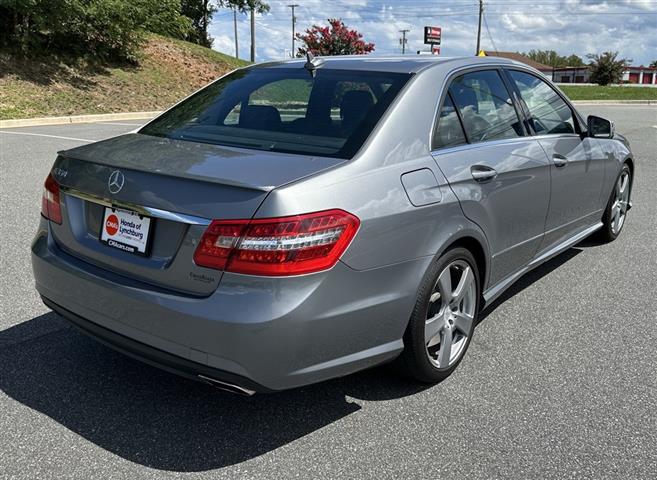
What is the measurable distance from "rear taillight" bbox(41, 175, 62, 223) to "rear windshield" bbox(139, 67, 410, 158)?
0.60 meters

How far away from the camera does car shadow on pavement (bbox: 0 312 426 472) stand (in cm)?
271

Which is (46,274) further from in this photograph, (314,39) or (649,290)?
(314,39)

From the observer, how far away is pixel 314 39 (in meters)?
47.8

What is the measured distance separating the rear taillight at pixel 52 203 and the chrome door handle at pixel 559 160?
2989 mm

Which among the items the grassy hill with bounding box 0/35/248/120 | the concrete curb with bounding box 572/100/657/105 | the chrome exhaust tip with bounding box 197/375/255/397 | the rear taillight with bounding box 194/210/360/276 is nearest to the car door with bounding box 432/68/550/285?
the rear taillight with bounding box 194/210/360/276

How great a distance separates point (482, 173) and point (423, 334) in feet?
3.07

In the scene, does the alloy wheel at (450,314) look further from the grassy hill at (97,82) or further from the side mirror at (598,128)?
the grassy hill at (97,82)

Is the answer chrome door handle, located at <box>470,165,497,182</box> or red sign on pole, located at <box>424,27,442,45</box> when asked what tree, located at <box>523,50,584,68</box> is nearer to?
red sign on pole, located at <box>424,27,442,45</box>

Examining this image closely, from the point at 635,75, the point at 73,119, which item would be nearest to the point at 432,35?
the point at 73,119

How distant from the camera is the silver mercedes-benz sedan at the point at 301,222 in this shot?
7.97 ft

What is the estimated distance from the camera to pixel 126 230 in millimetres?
2705

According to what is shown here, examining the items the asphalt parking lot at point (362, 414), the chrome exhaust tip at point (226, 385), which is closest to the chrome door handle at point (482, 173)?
the asphalt parking lot at point (362, 414)

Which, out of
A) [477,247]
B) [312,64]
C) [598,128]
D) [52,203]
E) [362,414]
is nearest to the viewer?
[362,414]

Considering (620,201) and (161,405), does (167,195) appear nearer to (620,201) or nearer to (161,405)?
(161,405)
